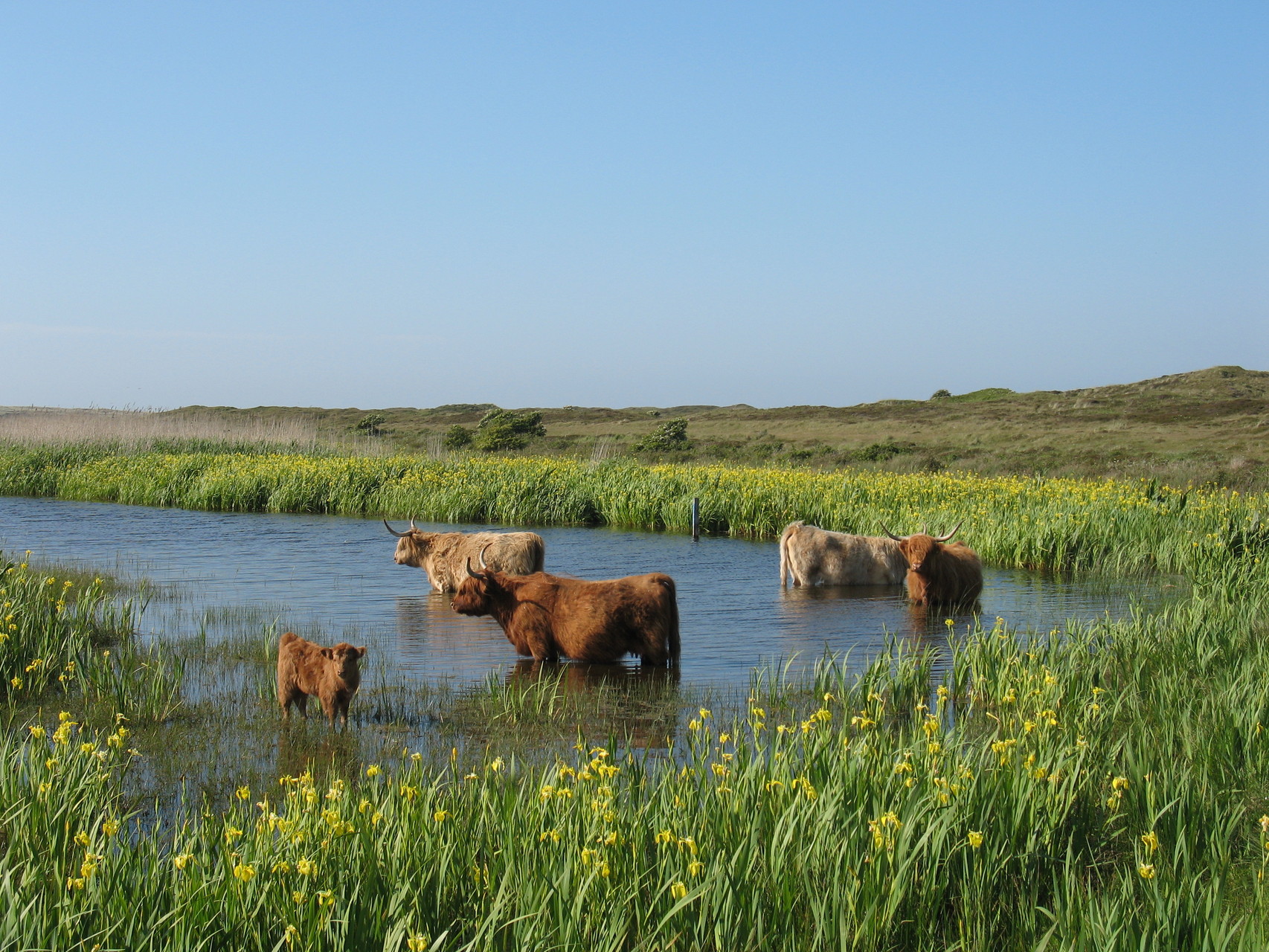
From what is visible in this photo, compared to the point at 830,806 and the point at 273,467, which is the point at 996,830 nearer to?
the point at 830,806

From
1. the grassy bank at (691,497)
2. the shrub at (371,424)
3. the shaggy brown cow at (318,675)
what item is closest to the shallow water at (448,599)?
the grassy bank at (691,497)

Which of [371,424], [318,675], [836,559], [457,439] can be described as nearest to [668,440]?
[457,439]

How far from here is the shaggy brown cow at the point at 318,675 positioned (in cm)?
770

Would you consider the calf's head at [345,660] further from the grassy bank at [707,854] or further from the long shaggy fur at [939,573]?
the long shaggy fur at [939,573]

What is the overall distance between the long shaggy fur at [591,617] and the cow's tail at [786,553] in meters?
5.99

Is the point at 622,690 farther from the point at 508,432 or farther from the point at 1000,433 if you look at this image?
the point at 508,432

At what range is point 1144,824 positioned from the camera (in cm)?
507

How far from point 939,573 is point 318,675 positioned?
8.84 m

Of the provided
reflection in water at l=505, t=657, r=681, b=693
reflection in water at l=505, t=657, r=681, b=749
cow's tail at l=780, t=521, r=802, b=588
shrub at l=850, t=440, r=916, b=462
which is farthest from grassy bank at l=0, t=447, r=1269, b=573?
shrub at l=850, t=440, r=916, b=462

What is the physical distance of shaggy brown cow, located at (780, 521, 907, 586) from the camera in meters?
16.1

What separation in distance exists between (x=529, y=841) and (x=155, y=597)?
458 inches

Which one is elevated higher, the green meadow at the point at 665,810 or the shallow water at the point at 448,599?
the green meadow at the point at 665,810

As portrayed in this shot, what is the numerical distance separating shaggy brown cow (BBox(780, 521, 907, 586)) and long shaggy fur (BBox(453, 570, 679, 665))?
600 cm

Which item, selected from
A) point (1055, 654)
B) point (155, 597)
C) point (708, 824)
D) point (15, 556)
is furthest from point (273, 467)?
point (708, 824)
